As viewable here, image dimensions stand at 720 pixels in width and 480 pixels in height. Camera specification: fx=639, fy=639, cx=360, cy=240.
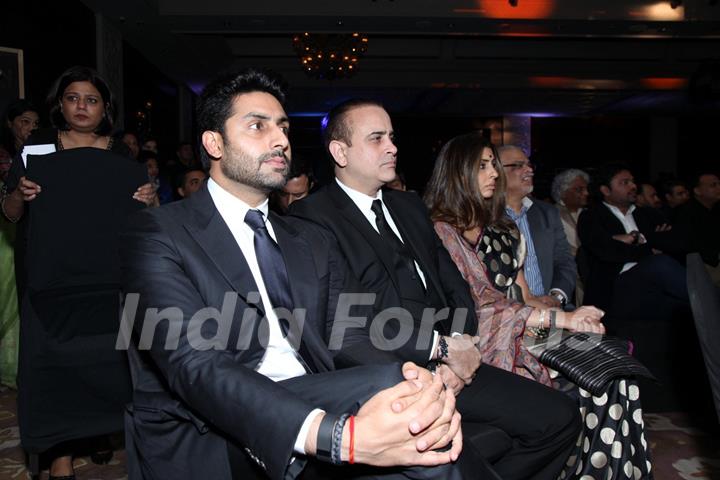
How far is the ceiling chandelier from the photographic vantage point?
27.5ft

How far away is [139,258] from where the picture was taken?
1.44 meters

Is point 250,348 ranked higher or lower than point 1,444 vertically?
higher

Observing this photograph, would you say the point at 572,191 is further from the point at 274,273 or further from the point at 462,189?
the point at 274,273

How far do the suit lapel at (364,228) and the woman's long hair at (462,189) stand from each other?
1.48 feet

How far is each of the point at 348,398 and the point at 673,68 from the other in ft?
39.7

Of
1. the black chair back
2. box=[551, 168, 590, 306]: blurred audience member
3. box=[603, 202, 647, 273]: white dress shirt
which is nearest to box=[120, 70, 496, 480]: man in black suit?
the black chair back

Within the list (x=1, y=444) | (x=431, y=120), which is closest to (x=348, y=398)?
(x=1, y=444)

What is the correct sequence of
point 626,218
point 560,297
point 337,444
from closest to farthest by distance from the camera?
point 337,444, point 560,297, point 626,218

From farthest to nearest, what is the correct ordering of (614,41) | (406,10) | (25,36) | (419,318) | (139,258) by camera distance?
(614,41) → (406,10) → (25,36) → (419,318) → (139,258)

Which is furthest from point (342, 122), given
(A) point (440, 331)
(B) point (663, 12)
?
(B) point (663, 12)

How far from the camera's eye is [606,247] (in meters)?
3.75

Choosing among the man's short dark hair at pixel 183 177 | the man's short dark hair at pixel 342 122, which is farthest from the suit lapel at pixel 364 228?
the man's short dark hair at pixel 183 177

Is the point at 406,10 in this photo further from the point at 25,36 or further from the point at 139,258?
the point at 139,258

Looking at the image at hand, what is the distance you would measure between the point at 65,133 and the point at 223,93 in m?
1.08
